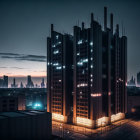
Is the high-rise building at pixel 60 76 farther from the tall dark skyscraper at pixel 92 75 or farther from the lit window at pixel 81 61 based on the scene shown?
the lit window at pixel 81 61

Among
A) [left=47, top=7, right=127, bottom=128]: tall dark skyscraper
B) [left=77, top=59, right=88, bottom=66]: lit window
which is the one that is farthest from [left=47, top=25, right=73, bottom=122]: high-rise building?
[left=77, top=59, right=88, bottom=66]: lit window

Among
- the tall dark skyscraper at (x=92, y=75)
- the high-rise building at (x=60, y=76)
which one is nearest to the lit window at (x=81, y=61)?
the tall dark skyscraper at (x=92, y=75)

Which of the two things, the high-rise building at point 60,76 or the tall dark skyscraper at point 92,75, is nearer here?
the tall dark skyscraper at point 92,75

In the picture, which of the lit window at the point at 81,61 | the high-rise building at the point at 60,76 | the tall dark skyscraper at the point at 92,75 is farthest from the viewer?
the high-rise building at the point at 60,76

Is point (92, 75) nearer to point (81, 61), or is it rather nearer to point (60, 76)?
point (81, 61)

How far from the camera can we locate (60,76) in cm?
8381

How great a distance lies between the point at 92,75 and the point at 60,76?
21.4m

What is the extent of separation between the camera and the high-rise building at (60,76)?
81.0 meters

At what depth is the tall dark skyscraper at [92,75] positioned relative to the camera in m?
70.3

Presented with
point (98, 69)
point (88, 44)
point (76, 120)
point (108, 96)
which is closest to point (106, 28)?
point (88, 44)

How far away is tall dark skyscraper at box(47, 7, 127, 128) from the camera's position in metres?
70.3

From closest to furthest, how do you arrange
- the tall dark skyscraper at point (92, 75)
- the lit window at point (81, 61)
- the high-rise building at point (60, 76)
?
the tall dark skyscraper at point (92, 75) < the lit window at point (81, 61) < the high-rise building at point (60, 76)

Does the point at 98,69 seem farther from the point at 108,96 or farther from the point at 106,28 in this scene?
the point at 106,28

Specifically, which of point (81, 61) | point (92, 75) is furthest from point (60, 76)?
point (92, 75)
